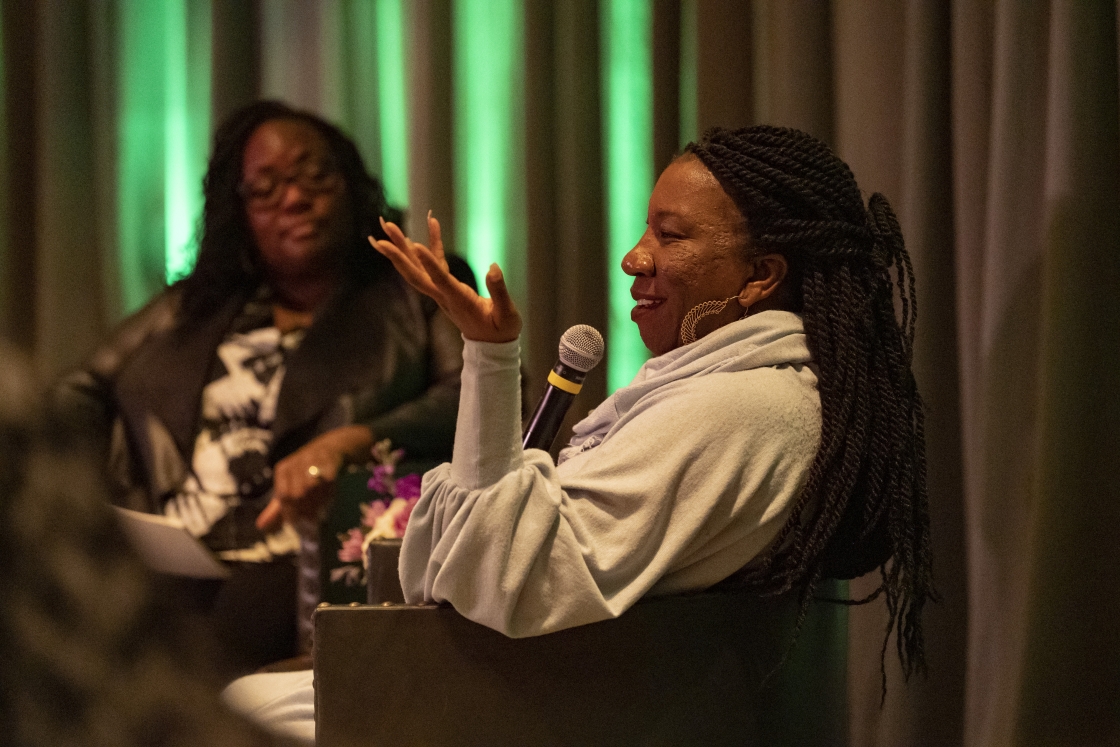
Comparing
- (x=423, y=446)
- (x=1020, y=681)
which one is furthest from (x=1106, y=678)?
(x=423, y=446)

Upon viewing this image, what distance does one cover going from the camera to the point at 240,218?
3031mm

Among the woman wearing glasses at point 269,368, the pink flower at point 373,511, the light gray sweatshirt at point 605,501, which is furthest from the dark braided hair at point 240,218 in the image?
the light gray sweatshirt at point 605,501

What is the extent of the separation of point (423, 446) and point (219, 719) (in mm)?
2436

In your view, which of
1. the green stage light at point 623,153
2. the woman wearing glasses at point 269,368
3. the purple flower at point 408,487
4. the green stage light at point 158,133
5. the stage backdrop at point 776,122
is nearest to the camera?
the stage backdrop at point 776,122

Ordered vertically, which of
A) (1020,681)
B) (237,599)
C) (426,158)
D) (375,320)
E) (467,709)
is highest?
(426,158)

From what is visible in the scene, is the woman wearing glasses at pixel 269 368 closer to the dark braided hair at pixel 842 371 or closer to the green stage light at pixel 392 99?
the green stage light at pixel 392 99

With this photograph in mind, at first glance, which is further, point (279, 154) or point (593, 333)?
point (279, 154)

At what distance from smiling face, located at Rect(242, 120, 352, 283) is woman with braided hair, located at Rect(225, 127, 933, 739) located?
5.03ft

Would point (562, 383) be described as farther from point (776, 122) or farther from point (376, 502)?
point (776, 122)

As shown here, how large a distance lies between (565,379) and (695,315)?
21 centimetres

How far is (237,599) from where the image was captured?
2.75m

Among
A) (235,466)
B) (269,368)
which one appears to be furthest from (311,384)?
(235,466)

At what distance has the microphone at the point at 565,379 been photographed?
1470 mm

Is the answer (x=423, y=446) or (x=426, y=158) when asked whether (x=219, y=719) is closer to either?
(x=423, y=446)
